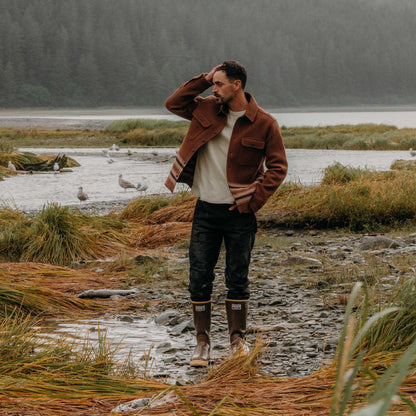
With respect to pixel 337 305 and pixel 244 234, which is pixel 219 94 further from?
pixel 337 305

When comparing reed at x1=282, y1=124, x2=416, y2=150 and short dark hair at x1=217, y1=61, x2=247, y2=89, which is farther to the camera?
reed at x1=282, y1=124, x2=416, y2=150

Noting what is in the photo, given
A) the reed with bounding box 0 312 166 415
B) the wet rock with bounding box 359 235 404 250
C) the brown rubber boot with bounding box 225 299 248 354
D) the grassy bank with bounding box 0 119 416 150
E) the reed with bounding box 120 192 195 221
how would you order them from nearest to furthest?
1. the reed with bounding box 0 312 166 415
2. the brown rubber boot with bounding box 225 299 248 354
3. the wet rock with bounding box 359 235 404 250
4. the reed with bounding box 120 192 195 221
5. the grassy bank with bounding box 0 119 416 150

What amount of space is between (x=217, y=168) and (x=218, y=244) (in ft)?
1.80

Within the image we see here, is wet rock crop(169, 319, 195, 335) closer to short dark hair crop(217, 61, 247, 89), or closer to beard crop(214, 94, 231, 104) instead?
beard crop(214, 94, 231, 104)

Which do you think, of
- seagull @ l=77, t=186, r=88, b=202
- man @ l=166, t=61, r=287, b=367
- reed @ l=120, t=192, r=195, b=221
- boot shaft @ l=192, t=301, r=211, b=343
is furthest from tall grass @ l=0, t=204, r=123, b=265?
seagull @ l=77, t=186, r=88, b=202

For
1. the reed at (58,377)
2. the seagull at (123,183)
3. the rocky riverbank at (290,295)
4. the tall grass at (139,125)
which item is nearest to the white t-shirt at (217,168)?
the rocky riverbank at (290,295)

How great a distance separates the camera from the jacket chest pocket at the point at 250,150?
4.50 meters

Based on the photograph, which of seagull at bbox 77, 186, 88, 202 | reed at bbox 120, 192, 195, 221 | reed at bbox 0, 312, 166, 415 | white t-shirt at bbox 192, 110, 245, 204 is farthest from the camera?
seagull at bbox 77, 186, 88, 202

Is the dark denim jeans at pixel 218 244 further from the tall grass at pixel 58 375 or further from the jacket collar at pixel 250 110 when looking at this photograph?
the tall grass at pixel 58 375

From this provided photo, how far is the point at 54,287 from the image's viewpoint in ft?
22.4

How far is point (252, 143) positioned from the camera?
4.51 metres

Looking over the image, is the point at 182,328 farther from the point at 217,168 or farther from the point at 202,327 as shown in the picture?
the point at 217,168

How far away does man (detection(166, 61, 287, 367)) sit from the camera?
4.51m

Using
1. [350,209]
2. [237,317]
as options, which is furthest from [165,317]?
[350,209]
